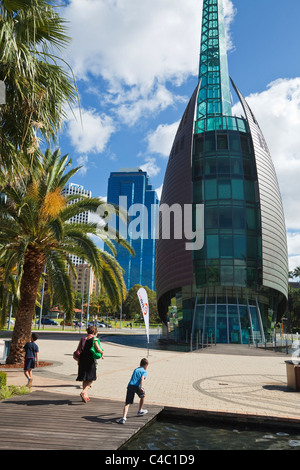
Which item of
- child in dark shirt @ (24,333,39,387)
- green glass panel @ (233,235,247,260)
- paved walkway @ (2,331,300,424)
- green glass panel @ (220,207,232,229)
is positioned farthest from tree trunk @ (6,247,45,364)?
green glass panel @ (220,207,232,229)

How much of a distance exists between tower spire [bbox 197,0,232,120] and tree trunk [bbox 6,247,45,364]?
34.0m

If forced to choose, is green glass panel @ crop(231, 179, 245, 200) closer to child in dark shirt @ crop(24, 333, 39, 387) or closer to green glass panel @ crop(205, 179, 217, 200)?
green glass panel @ crop(205, 179, 217, 200)

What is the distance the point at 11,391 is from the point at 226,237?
98.8 feet

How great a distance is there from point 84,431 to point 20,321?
893 centimetres

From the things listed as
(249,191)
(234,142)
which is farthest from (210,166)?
(249,191)

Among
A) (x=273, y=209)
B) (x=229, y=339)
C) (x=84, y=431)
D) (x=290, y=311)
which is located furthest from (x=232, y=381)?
(x=290, y=311)

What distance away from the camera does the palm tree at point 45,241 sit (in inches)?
516

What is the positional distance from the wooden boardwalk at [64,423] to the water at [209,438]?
0.27m

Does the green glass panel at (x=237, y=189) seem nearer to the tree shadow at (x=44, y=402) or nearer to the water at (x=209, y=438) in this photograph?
the water at (x=209, y=438)

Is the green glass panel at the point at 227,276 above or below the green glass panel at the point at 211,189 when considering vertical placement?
below

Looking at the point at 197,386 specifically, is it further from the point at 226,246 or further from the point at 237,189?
the point at 237,189

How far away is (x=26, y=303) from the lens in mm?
13906

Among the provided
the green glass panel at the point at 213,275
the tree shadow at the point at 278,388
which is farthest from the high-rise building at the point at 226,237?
the tree shadow at the point at 278,388
